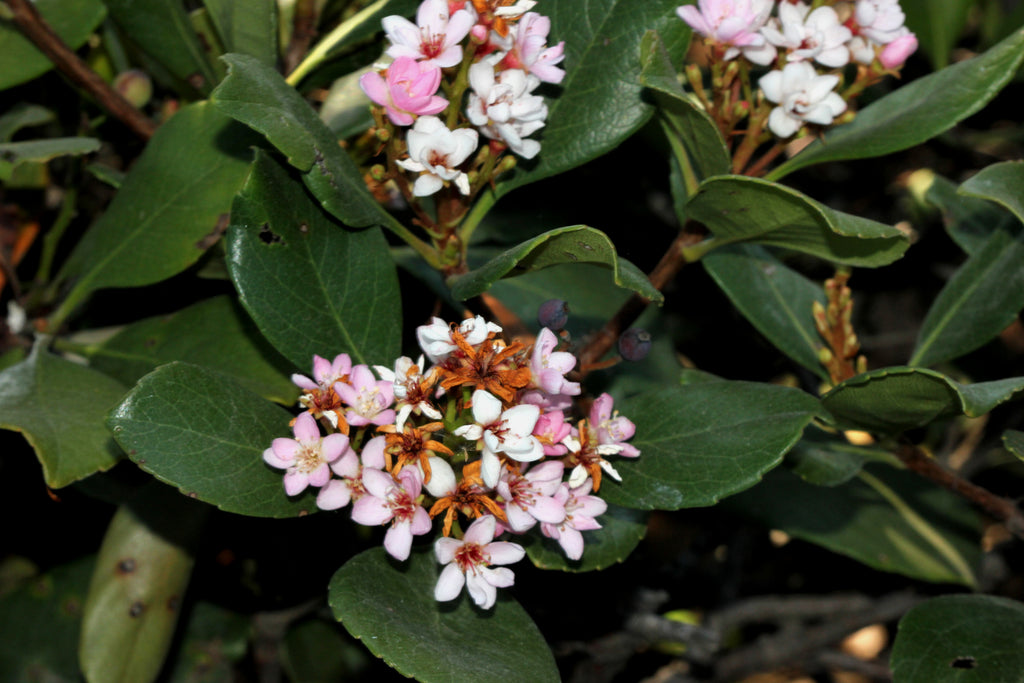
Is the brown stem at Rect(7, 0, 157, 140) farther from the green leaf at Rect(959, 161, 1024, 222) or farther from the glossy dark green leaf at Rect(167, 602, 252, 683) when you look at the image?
the green leaf at Rect(959, 161, 1024, 222)

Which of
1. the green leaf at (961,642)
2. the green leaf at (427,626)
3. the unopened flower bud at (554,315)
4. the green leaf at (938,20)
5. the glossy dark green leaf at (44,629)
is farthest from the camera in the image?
the green leaf at (938,20)

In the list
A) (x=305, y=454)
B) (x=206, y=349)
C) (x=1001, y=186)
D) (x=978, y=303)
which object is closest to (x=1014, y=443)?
(x=1001, y=186)

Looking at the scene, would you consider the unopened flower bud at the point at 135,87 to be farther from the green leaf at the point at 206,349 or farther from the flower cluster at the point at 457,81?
the flower cluster at the point at 457,81

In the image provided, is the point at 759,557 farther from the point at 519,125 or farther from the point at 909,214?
the point at 519,125

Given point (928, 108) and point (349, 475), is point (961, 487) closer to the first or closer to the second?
point (928, 108)

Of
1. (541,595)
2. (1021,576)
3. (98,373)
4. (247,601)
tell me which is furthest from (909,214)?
(98,373)

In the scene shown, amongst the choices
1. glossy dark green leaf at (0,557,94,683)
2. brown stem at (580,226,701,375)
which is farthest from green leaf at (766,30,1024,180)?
glossy dark green leaf at (0,557,94,683)

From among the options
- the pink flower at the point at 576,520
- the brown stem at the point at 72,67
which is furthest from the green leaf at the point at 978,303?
the brown stem at the point at 72,67
